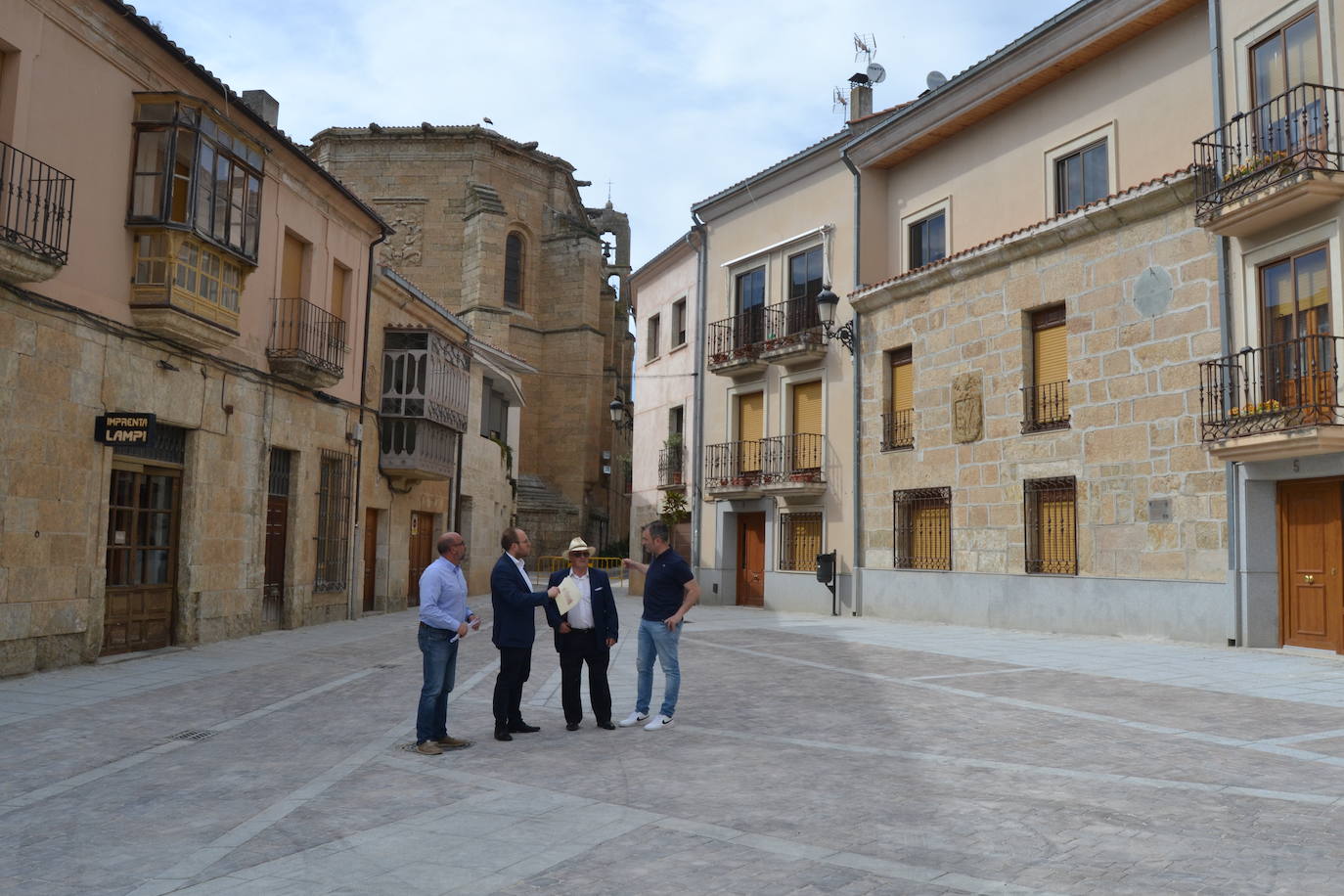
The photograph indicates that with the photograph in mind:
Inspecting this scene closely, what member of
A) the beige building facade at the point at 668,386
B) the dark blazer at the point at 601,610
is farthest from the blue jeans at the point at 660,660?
the beige building facade at the point at 668,386

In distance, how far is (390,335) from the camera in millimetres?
20797

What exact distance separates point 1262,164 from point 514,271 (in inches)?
1306

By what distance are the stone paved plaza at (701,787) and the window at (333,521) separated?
7.19 meters

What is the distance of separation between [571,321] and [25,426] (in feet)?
108

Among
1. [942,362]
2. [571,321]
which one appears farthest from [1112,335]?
[571,321]

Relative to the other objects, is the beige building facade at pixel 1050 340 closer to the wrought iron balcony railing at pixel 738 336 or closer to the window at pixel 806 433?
the window at pixel 806 433

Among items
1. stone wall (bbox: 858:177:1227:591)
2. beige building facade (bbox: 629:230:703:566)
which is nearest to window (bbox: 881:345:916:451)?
stone wall (bbox: 858:177:1227:591)

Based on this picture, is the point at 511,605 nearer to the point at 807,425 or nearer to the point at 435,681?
the point at 435,681

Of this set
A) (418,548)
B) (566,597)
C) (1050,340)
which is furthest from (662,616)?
(418,548)

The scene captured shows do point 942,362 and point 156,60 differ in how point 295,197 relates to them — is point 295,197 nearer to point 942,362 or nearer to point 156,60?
point 156,60

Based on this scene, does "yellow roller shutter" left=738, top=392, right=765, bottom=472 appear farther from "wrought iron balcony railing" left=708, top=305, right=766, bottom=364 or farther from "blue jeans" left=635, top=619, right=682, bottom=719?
"blue jeans" left=635, top=619, right=682, bottom=719

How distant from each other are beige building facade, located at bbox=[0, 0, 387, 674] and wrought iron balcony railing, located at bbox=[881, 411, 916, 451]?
1045 cm

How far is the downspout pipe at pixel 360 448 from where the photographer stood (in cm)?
1898

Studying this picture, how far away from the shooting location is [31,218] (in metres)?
10.3
